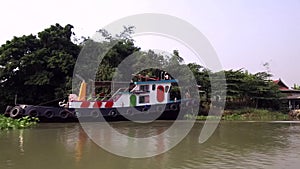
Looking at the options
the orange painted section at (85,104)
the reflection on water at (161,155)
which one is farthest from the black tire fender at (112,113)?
the reflection on water at (161,155)

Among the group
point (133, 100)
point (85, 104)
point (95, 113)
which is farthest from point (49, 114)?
point (133, 100)

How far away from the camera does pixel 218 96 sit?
67.3 ft

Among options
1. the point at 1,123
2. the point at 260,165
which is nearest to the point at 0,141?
the point at 1,123

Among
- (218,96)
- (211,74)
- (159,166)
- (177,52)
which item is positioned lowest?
(159,166)

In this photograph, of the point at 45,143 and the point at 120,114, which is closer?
the point at 45,143

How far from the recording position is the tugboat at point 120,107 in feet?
48.6

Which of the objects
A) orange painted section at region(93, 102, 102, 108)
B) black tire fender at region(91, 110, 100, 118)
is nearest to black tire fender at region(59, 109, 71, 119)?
black tire fender at region(91, 110, 100, 118)

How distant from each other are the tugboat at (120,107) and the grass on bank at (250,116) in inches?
67.7

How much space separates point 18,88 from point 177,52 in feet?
34.4

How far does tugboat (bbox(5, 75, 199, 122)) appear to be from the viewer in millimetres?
14812

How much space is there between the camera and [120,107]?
15859 mm

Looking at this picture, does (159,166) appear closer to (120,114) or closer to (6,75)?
(120,114)

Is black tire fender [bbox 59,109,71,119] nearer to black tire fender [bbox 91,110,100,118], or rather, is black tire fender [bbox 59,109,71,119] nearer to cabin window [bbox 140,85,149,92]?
black tire fender [bbox 91,110,100,118]

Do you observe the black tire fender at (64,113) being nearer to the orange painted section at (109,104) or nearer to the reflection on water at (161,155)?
the orange painted section at (109,104)
